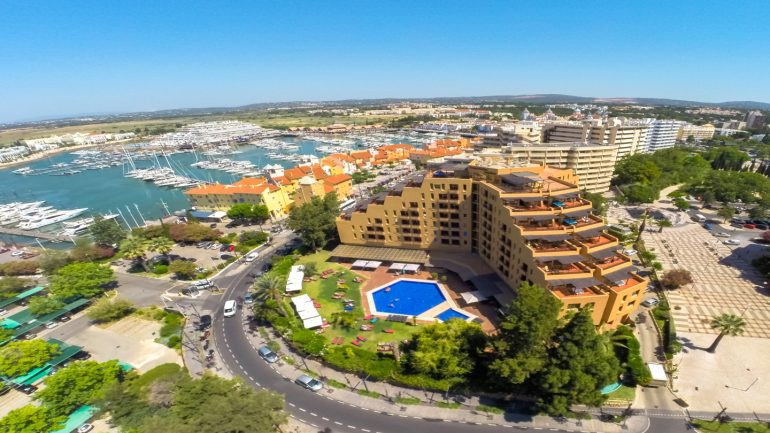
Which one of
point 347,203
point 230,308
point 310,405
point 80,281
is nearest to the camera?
point 310,405

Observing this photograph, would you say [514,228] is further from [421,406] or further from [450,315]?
[421,406]

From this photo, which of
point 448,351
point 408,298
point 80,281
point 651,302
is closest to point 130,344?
point 80,281

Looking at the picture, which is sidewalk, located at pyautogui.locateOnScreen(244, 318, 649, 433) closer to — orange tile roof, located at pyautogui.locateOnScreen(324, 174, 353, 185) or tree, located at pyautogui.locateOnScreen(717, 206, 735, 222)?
tree, located at pyautogui.locateOnScreen(717, 206, 735, 222)

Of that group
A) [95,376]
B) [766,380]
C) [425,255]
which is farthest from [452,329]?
[95,376]

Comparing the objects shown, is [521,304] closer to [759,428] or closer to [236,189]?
[759,428]

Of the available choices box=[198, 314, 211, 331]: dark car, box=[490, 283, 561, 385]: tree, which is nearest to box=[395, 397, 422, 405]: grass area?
box=[490, 283, 561, 385]: tree

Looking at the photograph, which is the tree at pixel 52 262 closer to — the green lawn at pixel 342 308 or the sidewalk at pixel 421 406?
the green lawn at pixel 342 308
